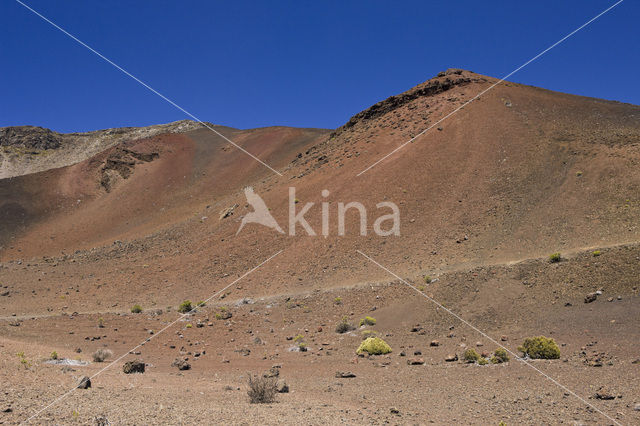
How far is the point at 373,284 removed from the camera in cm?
2141

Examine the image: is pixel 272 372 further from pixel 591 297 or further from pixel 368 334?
pixel 591 297

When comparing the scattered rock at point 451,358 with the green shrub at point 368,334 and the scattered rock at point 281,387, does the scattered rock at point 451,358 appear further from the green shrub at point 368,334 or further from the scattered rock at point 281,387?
the scattered rock at point 281,387

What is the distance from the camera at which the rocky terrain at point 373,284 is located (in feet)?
30.2

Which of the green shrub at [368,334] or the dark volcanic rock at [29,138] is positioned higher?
the dark volcanic rock at [29,138]

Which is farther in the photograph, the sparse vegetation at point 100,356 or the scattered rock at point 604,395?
the sparse vegetation at point 100,356

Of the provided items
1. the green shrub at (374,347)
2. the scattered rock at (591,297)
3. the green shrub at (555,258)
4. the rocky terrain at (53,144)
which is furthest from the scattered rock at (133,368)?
the rocky terrain at (53,144)

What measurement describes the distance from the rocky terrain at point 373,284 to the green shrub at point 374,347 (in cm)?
26

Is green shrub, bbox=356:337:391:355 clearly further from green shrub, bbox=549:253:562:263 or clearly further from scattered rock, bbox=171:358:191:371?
green shrub, bbox=549:253:562:263

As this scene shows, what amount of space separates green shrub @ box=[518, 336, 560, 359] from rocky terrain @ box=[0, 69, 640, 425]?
0.21 meters

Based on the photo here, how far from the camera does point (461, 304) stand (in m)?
17.3

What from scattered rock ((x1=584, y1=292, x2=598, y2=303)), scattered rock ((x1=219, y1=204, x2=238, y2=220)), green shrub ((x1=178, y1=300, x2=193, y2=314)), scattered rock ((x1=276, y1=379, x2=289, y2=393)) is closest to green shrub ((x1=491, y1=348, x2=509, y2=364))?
scattered rock ((x1=584, y1=292, x2=598, y2=303))

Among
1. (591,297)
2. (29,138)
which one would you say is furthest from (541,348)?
(29,138)

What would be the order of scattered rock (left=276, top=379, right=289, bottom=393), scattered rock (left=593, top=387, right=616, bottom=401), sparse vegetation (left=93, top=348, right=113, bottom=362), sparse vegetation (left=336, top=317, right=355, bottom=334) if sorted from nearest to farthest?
1. scattered rock (left=593, top=387, right=616, bottom=401)
2. scattered rock (left=276, top=379, right=289, bottom=393)
3. sparse vegetation (left=93, top=348, right=113, bottom=362)
4. sparse vegetation (left=336, top=317, right=355, bottom=334)

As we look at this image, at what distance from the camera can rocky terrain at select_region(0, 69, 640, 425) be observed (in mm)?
9203
